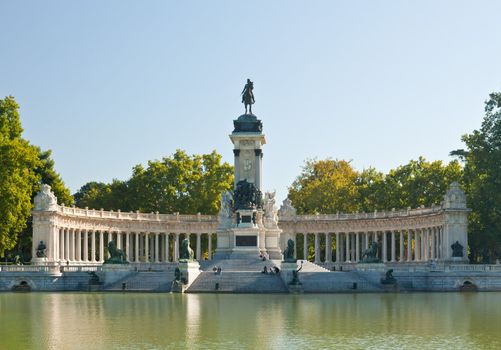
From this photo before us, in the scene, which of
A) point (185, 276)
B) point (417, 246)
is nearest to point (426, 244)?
point (417, 246)

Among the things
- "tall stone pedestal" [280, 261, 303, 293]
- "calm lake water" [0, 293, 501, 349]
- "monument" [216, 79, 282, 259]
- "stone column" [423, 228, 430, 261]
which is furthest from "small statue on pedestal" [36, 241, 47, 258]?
"stone column" [423, 228, 430, 261]

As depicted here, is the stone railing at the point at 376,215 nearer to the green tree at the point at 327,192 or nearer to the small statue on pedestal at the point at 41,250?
the green tree at the point at 327,192

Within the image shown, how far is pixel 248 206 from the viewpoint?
86.6 m

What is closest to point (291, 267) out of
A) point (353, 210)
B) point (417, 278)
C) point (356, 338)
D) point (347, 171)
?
point (417, 278)

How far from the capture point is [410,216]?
99.5 metres

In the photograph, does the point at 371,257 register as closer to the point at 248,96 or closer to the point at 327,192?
the point at 248,96

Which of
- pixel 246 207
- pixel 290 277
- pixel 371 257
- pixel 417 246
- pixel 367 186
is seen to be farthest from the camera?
pixel 367 186

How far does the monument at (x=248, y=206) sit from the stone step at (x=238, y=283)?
14886 mm

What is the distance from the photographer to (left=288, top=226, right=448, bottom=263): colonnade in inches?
3807

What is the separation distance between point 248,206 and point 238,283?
2032cm

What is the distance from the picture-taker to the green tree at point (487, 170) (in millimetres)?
83750

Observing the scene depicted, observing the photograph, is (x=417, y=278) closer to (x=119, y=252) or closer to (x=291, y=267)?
(x=291, y=267)

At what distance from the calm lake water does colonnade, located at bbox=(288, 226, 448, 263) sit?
142 ft

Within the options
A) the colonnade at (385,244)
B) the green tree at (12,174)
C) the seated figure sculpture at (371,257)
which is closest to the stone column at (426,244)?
the colonnade at (385,244)
